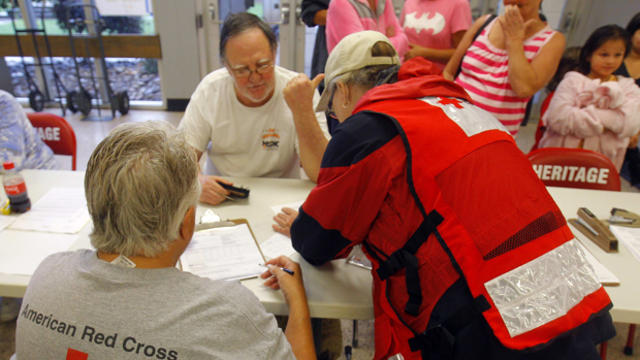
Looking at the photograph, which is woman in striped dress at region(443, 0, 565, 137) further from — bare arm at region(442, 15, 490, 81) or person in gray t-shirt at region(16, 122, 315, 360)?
person in gray t-shirt at region(16, 122, 315, 360)

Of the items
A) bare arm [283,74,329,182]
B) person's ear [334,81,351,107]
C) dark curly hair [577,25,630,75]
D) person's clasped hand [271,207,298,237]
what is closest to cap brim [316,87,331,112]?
person's ear [334,81,351,107]

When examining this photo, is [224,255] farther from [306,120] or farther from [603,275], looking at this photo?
[603,275]

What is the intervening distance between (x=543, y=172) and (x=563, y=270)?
1271 millimetres

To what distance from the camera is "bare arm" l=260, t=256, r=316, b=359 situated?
985 millimetres

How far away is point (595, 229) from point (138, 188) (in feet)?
4.94

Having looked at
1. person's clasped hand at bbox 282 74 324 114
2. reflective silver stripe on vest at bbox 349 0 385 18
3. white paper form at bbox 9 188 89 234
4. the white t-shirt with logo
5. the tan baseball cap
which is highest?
reflective silver stripe on vest at bbox 349 0 385 18

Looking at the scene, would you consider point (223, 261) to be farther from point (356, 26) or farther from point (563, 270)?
point (356, 26)

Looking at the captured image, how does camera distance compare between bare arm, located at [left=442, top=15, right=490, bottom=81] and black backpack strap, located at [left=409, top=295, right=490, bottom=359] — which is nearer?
black backpack strap, located at [left=409, top=295, right=490, bottom=359]

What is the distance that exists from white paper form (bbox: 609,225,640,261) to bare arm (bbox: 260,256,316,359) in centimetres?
112

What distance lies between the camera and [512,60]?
1967 mm

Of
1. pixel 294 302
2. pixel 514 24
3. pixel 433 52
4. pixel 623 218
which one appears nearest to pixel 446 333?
pixel 294 302

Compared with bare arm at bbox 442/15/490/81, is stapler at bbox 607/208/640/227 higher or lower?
lower

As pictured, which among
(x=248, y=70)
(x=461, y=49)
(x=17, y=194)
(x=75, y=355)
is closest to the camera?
(x=75, y=355)

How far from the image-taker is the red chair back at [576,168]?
76.3 inches
